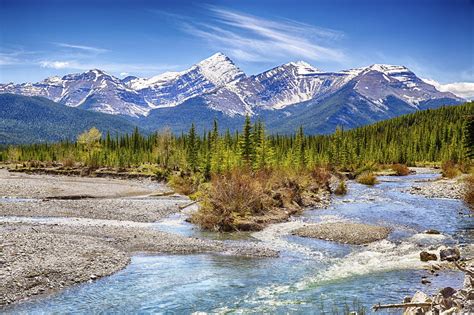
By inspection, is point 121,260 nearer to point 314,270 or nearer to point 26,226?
point 314,270

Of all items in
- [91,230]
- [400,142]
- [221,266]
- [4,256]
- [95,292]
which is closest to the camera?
[95,292]

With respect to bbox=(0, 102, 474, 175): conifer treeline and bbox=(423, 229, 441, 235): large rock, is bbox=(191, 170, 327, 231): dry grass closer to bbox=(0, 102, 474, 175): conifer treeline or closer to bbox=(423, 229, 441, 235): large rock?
bbox=(423, 229, 441, 235): large rock

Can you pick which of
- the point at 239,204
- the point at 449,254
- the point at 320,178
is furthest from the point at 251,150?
the point at 449,254

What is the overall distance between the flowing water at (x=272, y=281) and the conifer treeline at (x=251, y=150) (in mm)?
50170

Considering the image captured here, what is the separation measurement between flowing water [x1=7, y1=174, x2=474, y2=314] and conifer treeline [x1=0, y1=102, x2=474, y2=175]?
50170mm

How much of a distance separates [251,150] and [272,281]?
66.7m

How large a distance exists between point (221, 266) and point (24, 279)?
10596mm

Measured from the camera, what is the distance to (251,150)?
3499 inches

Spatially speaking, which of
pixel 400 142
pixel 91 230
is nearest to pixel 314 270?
pixel 91 230

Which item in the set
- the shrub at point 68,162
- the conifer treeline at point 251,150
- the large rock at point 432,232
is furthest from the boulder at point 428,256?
the shrub at point 68,162

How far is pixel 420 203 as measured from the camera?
184 feet

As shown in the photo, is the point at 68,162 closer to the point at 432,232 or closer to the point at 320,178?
the point at 320,178

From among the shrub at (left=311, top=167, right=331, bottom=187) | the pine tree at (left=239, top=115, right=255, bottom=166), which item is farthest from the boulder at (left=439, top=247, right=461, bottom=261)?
the pine tree at (left=239, top=115, right=255, bottom=166)

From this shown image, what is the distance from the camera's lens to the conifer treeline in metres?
91.7
